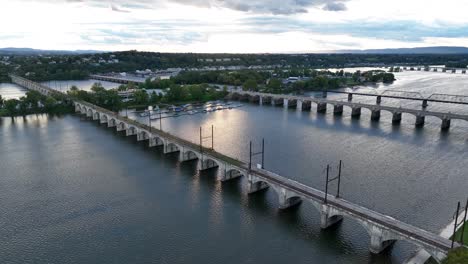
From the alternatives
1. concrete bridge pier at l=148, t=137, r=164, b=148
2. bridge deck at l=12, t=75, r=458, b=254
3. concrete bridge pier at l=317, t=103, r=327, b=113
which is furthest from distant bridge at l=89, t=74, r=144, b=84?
bridge deck at l=12, t=75, r=458, b=254

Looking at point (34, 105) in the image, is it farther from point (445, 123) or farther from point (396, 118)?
point (445, 123)

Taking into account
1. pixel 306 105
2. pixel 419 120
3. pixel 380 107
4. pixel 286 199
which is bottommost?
pixel 286 199

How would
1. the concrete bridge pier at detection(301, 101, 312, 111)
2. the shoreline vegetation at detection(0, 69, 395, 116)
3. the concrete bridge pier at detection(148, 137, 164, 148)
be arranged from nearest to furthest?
the concrete bridge pier at detection(148, 137, 164, 148)
the shoreline vegetation at detection(0, 69, 395, 116)
the concrete bridge pier at detection(301, 101, 312, 111)

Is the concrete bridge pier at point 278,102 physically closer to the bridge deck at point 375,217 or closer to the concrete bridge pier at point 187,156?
the concrete bridge pier at point 187,156

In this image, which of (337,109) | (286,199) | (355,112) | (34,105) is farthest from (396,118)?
(34,105)

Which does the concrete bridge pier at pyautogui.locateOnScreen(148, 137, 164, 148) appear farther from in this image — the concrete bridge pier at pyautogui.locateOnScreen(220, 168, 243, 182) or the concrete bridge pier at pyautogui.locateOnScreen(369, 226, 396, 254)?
the concrete bridge pier at pyautogui.locateOnScreen(369, 226, 396, 254)

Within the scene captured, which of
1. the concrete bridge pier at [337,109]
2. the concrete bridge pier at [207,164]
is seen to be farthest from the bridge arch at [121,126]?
the concrete bridge pier at [337,109]
